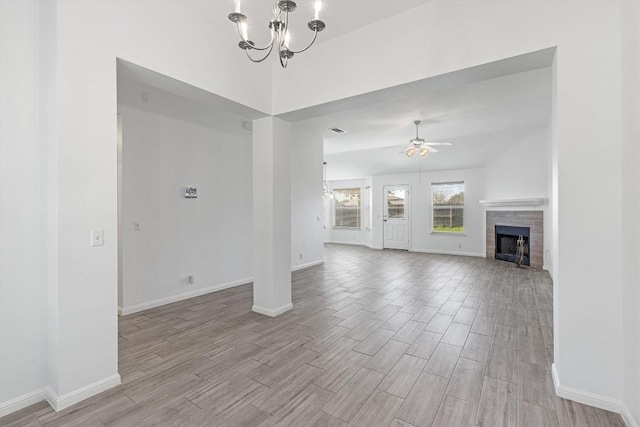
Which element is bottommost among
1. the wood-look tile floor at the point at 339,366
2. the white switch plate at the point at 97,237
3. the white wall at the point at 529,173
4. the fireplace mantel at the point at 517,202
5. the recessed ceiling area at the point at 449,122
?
the wood-look tile floor at the point at 339,366

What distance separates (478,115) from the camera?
5.15 m

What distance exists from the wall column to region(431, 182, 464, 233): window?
21.7ft

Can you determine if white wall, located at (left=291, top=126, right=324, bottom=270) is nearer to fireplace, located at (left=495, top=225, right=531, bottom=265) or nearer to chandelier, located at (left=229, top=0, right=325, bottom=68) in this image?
chandelier, located at (left=229, top=0, right=325, bottom=68)

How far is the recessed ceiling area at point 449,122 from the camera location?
13.3ft

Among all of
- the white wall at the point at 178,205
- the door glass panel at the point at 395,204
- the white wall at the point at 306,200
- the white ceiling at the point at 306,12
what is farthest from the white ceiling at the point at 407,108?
the door glass panel at the point at 395,204

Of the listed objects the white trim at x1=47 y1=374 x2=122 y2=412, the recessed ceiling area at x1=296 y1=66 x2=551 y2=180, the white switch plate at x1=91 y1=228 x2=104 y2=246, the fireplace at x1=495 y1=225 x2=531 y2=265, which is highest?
the recessed ceiling area at x1=296 y1=66 x2=551 y2=180

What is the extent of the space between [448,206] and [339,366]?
7567 mm

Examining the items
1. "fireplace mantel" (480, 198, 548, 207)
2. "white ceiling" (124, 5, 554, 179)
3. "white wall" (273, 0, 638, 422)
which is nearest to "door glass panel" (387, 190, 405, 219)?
"white ceiling" (124, 5, 554, 179)

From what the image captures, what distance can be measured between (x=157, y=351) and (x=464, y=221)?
8.17m

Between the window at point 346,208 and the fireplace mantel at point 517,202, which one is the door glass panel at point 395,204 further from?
the fireplace mantel at point 517,202

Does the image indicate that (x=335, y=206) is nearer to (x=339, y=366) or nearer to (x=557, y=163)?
(x=339, y=366)

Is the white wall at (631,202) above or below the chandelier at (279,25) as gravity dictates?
below

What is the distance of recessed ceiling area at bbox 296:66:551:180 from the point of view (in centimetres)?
407

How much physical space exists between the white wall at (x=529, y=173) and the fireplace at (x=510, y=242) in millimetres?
469
